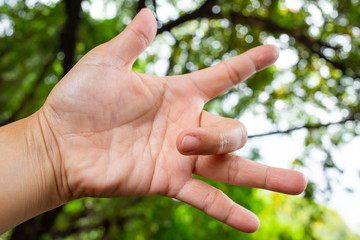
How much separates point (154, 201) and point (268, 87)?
89.7 inches

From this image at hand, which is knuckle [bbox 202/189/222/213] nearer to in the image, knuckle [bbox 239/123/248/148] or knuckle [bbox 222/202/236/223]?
knuckle [bbox 222/202/236/223]

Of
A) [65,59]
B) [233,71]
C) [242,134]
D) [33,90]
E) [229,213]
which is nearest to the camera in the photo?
[242,134]

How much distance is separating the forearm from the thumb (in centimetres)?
→ 55

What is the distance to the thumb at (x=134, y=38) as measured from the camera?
1548mm

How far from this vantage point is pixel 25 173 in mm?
1521

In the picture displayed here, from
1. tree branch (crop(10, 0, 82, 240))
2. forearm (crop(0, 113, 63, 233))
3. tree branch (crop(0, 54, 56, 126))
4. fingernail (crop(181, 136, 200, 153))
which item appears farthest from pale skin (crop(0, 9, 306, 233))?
tree branch (crop(0, 54, 56, 126))

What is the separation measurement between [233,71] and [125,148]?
0.70 m

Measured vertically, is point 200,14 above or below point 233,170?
above

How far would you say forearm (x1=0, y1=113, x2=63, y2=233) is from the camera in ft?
4.85

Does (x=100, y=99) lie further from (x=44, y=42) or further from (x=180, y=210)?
(x=44, y=42)

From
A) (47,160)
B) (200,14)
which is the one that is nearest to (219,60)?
(200,14)

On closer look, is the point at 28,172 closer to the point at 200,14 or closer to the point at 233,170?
the point at 233,170

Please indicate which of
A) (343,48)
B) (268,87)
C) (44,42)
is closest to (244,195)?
(268,87)

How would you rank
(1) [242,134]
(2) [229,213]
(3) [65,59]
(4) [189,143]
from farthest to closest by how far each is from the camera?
1. (3) [65,59]
2. (2) [229,213]
3. (1) [242,134]
4. (4) [189,143]
